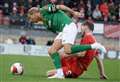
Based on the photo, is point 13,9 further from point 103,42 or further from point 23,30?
point 103,42

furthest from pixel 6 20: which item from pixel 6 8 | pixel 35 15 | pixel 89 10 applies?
pixel 35 15

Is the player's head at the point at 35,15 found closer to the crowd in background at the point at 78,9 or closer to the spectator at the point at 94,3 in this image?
the crowd in background at the point at 78,9

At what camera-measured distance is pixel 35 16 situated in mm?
13781

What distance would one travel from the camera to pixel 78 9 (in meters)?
31.8

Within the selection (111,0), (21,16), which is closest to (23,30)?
(21,16)

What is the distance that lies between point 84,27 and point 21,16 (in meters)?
15.9

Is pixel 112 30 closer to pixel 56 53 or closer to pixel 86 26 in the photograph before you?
pixel 86 26

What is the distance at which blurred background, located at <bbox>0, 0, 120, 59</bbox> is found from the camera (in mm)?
28422

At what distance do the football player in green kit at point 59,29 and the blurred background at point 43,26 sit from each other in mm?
13092

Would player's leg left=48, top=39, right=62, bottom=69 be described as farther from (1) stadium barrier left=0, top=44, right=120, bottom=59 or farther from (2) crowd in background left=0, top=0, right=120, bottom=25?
(2) crowd in background left=0, top=0, right=120, bottom=25

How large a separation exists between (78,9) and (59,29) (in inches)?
721

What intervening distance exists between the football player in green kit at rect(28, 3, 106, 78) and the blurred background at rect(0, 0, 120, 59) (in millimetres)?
Answer: 13092

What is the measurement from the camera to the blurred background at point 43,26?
2842 cm

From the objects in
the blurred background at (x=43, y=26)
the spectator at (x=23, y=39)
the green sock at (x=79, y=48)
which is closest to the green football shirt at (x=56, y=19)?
the green sock at (x=79, y=48)
